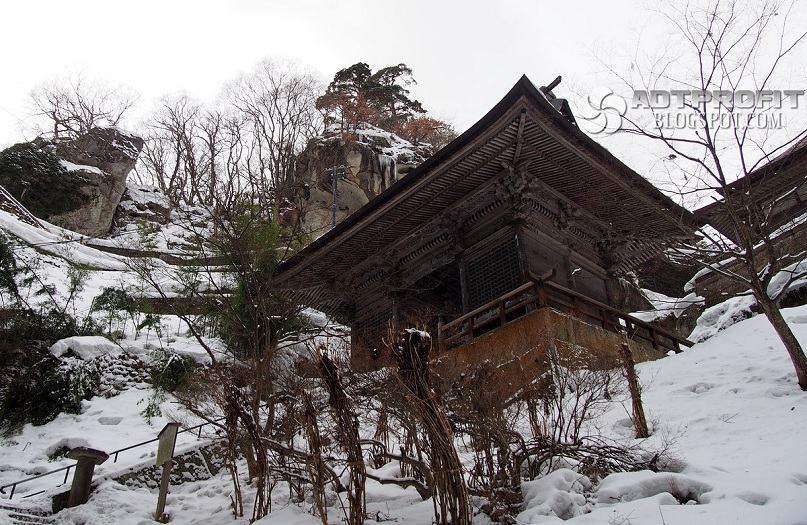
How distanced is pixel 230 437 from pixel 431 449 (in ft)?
10.7

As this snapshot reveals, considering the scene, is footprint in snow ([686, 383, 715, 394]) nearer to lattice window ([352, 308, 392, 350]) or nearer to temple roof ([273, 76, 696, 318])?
temple roof ([273, 76, 696, 318])

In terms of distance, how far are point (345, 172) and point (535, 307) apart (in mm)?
20578

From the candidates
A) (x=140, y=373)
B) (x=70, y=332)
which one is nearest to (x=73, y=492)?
(x=140, y=373)

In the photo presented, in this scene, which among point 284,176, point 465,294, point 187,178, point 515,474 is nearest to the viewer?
point 515,474

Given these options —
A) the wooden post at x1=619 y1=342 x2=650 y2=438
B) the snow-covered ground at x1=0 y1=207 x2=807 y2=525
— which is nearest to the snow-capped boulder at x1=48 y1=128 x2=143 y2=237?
the snow-covered ground at x1=0 y1=207 x2=807 y2=525

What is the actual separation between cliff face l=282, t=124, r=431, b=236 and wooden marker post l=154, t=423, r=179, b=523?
2123cm

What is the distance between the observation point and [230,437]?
243 inches

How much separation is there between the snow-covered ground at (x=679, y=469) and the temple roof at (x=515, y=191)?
2.30 m

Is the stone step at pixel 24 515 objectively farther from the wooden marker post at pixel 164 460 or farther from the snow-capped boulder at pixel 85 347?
the snow-capped boulder at pixel 85 347

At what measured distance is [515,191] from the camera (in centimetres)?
1035

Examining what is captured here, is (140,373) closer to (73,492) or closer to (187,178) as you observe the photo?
(73,492)

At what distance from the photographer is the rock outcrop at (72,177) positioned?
89.2 feet

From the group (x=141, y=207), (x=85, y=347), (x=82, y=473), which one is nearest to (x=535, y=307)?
(x=82, y=473)

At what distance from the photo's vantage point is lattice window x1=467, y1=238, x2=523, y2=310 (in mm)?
10609
